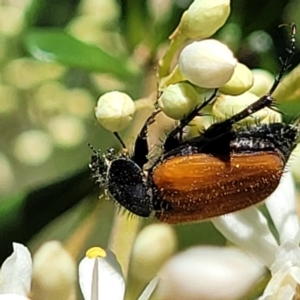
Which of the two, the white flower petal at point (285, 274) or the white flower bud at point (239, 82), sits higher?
the white flower bud at point (239, 82)

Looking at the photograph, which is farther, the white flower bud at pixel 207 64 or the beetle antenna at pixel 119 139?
the beetle antenna at pixel 119 139

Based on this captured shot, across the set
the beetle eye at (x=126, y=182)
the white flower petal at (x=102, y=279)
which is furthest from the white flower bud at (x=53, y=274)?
the beetle eye at (x=126, y=182)

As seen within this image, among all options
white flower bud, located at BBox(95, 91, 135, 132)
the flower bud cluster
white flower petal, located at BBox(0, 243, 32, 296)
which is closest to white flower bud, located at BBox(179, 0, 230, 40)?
the flower bud cluster

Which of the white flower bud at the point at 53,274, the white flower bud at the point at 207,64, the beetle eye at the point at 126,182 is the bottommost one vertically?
the white flower bud at the point at 53,274

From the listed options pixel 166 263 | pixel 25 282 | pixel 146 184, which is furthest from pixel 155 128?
pixel 25 282

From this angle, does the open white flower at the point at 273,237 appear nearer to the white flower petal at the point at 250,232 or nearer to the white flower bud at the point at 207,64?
the white flower petal at the point at 250,232

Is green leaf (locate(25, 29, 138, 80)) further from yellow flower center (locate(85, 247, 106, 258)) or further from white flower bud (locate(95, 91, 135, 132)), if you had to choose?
yellow flower center (locate(85, 247, 106, 258))

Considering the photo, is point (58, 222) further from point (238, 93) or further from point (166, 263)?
point (238, 93)
